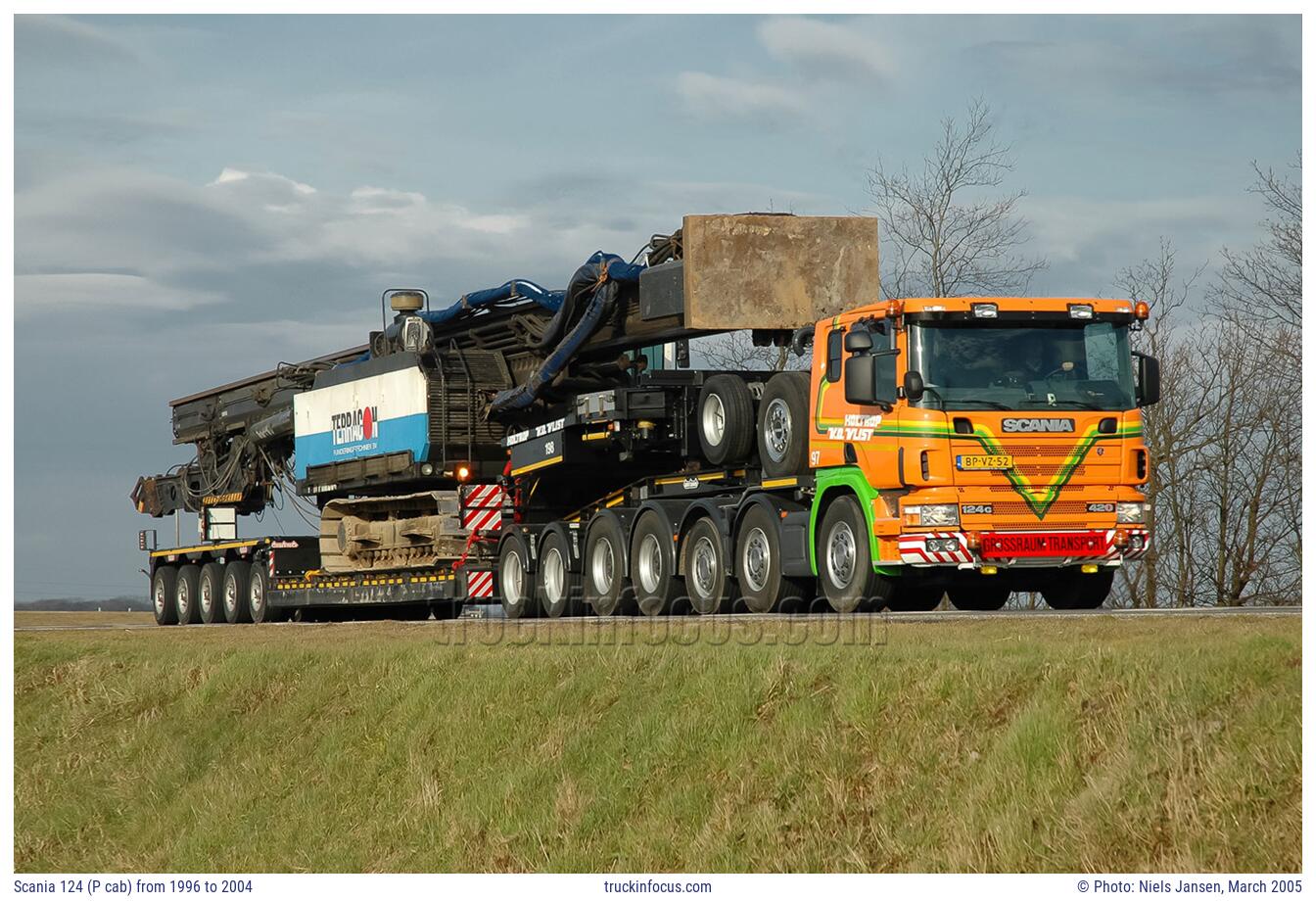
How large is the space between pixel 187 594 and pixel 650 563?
45.4 feet

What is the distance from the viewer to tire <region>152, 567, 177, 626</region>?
3222 centimetres

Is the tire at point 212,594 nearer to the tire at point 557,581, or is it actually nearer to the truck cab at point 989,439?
the tire at point 557,581

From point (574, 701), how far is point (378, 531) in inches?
526

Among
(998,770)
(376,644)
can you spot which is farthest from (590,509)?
(998,770)

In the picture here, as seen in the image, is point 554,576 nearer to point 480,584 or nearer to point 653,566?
point 480,584

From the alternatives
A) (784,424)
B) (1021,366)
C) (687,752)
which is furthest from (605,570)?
(687,752)

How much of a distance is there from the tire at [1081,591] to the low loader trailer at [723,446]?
29 mm

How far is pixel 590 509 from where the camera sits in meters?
22.6

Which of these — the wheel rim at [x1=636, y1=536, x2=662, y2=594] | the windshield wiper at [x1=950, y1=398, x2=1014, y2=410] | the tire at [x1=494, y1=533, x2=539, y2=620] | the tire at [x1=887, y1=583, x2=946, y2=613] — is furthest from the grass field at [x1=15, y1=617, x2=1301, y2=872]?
the tire at [x1=494, y1=533, x2=539, y2=620]

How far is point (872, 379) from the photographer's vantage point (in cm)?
1664

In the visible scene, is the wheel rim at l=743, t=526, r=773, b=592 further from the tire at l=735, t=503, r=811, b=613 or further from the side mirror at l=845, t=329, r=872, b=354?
the side mirror at l=845, t=329, r=872, b=354

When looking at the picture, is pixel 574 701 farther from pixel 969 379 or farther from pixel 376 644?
pixel 969 379

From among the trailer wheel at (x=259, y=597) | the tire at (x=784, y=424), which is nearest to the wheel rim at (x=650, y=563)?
the tire at (x=784, y=424)

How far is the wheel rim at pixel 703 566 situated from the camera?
1916 cm
